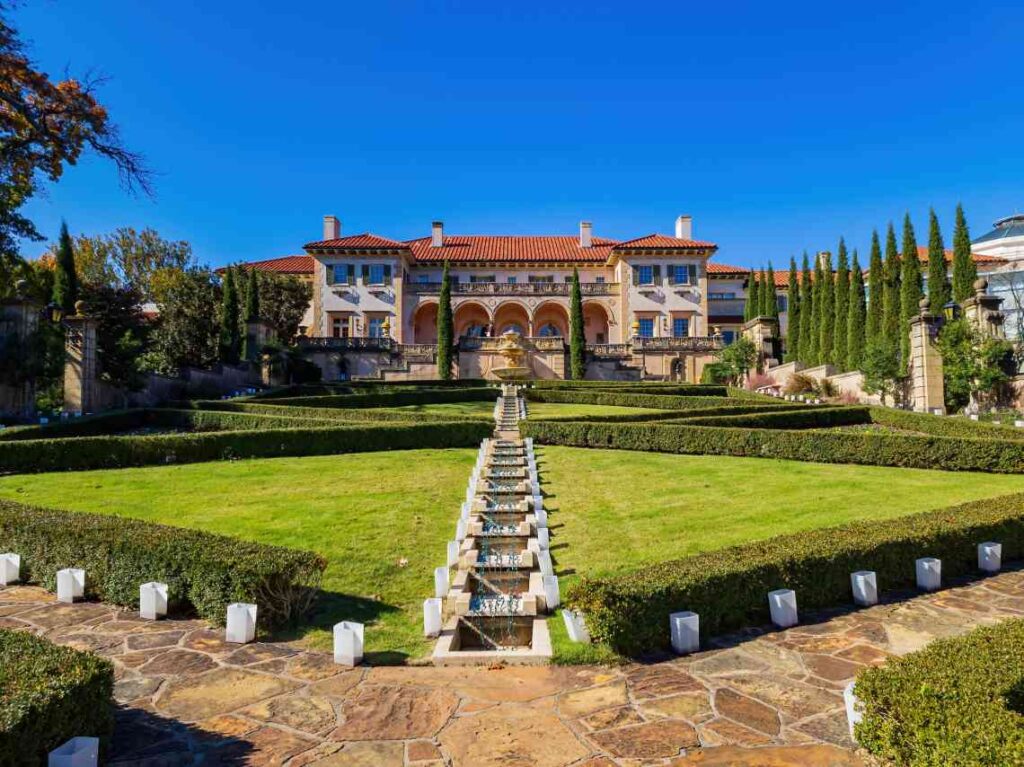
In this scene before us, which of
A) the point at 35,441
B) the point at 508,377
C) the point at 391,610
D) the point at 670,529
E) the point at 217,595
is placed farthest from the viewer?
the point at 508,377

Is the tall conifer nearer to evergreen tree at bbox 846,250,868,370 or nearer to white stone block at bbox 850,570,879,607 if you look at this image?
evergreen tree at bbox 846,250,868,370

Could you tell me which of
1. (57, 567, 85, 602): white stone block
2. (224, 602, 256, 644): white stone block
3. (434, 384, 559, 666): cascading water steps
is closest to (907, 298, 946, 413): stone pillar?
(434, 384, 559, 666): cascading water steps

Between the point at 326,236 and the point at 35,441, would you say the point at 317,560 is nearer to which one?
the point at 35,441

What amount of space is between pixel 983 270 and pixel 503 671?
200 feet

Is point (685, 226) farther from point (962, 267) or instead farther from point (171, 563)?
point (171, 563)

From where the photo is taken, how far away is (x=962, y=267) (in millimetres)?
28391

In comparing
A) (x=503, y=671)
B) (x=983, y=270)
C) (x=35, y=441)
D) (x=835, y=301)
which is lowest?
(x=503, y=671)

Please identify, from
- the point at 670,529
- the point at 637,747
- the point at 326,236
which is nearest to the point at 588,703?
the point at 637,747

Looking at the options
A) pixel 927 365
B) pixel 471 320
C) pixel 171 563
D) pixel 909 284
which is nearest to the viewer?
→ pixel 171 563

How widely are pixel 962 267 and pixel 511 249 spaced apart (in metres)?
35.4

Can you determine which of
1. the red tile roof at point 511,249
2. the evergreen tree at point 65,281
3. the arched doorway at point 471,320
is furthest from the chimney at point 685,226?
the evergreen tree at point 65,281

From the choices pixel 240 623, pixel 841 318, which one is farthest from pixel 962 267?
pixel 240 623

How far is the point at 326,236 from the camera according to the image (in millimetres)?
54219

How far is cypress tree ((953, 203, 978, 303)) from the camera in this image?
91.9ft
